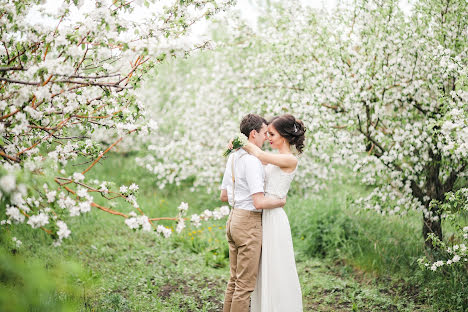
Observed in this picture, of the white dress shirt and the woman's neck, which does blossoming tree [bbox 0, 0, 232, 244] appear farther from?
the woman's neck

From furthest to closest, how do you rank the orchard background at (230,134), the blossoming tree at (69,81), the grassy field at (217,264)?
1. the grassy field at (217,264)
2. the orchard background at (230,134)
3. the blossoming tree at (69,81)

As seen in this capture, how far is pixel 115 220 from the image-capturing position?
25.7 ft

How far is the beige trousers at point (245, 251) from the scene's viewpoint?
12.2ft

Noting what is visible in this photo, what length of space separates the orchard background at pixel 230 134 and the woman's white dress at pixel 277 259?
0.75 m

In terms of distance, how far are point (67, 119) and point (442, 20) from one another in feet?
15.3

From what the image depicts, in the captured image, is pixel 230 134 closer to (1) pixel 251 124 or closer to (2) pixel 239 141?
(1) pixel 251 124

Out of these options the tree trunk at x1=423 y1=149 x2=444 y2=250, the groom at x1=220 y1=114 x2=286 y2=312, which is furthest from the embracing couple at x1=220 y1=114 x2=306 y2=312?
the tree trunk at x1=423 y1=149 x2=444 y2=250

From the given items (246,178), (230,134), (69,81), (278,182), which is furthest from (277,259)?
(230,134)

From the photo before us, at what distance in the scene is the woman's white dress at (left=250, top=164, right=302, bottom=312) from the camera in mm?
3857

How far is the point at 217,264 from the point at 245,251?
2.61m

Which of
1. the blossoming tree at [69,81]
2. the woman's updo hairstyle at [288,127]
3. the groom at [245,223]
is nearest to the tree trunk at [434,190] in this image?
the woman's updo hairstyle at [288,127]

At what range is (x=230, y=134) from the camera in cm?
857

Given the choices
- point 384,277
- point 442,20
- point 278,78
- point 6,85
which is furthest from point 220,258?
point 442,20

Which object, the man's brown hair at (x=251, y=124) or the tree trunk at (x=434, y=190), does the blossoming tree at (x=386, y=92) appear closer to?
the tree trunk at (x=434, y=190)
